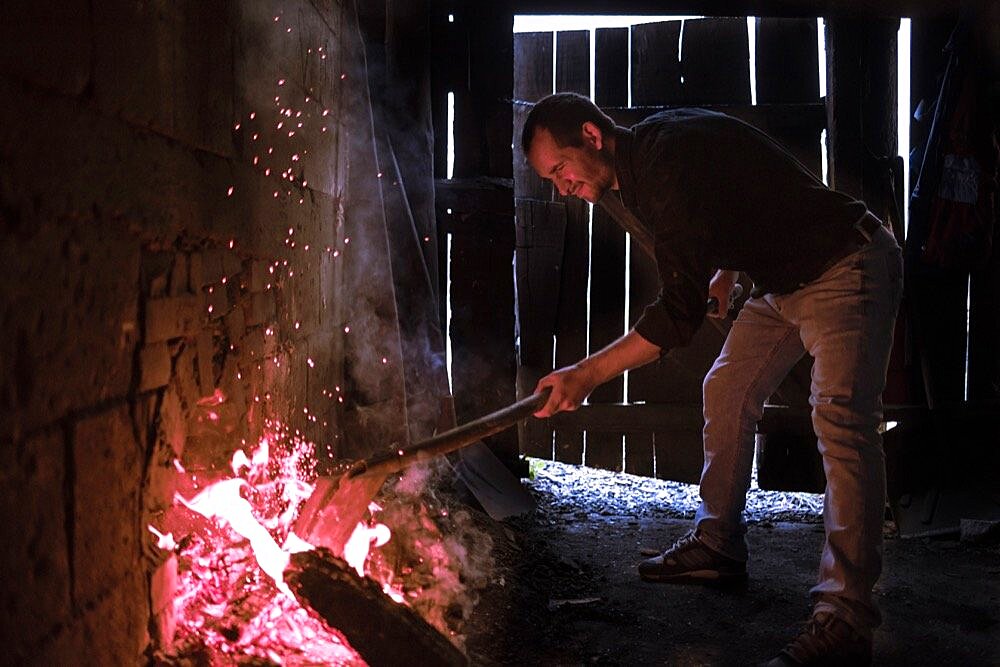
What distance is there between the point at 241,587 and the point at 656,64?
3.79 m

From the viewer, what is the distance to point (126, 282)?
5.75 ft

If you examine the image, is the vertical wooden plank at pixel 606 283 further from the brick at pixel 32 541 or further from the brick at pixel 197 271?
the brick at pixel 32 541

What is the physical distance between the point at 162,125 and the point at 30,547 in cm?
98

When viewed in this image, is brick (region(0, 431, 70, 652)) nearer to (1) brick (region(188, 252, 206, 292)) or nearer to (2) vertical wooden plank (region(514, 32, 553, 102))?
(1) brick (region(188, 252, 206, 292))

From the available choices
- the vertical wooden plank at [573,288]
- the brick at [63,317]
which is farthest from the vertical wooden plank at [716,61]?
the brick at [63,317]

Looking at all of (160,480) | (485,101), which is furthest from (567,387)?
(485,101)

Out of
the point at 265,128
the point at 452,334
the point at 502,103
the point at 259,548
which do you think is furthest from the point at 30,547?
the point at 502,103

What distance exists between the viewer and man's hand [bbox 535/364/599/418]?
2846 millimetres

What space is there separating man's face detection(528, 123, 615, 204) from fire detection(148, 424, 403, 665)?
1.42 m

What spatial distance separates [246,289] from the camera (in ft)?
8.48

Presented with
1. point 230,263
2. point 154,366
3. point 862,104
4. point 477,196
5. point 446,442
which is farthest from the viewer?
point 862,104

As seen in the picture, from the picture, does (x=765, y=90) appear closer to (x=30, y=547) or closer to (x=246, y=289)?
(x=246, y=289)

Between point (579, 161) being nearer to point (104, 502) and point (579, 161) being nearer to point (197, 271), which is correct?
point (197, 271)

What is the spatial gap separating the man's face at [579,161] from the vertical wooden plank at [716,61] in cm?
217
